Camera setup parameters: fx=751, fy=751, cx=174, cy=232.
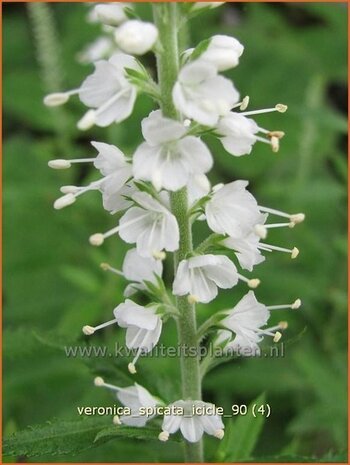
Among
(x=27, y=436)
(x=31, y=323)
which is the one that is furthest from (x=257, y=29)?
(x=27, y=436)

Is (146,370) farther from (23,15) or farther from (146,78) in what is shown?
(23,15)

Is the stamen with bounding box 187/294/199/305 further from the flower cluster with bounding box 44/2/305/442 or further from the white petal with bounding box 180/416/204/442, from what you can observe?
the white petal with bounding box 180/416/204/442

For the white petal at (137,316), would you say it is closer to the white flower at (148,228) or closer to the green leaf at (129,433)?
the white flower at (148,228)

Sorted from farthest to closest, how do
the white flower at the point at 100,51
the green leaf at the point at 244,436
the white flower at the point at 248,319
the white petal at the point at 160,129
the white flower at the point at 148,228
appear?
the white flower at the point at 100,51 < the green leaf at the point at 244,436 < the white flower at the point at 248,319 < the white flower at the point at 148,228 < the white petal at the point at 160,129

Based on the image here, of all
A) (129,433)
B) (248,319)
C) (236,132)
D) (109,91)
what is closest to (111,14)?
(109,91)

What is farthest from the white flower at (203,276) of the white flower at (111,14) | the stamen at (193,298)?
the white flower at (111,14)

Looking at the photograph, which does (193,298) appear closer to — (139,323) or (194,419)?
(139,323)
